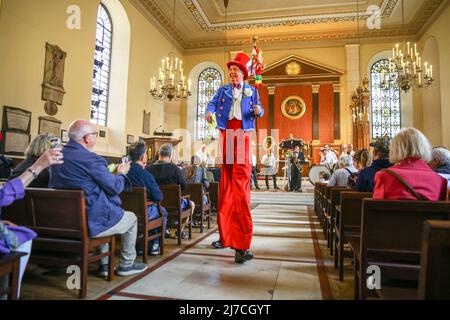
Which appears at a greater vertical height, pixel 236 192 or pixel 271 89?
pixel 271 89

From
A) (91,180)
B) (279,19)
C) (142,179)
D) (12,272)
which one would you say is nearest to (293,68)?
(279,19)

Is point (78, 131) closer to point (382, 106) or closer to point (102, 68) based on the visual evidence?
point (102, 68)

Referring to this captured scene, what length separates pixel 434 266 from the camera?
84cm

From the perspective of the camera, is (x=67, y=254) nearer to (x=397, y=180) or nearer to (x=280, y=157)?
(x=397, y=180)

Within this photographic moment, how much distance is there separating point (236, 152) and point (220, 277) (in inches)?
44.5

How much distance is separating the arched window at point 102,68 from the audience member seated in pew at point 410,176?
8.46 metres

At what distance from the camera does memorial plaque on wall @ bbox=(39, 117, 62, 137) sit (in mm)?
6250

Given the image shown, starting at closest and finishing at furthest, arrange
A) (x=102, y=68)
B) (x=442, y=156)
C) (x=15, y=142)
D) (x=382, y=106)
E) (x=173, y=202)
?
(x=442, y=156) → (x=173, y=202) → (x=15, y=142) → (x=102, y=68) → (x=382, y=106)

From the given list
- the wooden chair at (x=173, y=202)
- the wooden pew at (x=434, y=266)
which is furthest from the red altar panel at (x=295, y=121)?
the wooden pew at (x=434, y=266)

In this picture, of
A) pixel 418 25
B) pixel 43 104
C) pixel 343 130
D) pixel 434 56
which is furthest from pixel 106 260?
pixel 418 25

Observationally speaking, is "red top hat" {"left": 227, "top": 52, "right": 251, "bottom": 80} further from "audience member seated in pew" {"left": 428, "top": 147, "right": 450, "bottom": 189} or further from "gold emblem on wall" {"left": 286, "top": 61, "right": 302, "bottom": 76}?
"gold emblem on wall" {"left": 286, "top": 61, "right": 302, "bottom": 76}
